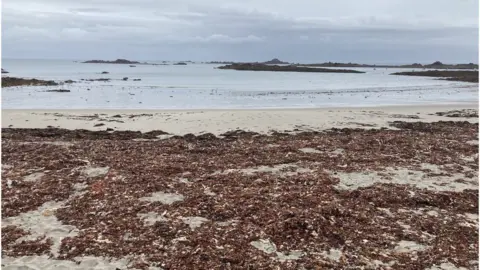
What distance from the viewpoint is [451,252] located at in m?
5.41

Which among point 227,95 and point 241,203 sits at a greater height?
point 241,203

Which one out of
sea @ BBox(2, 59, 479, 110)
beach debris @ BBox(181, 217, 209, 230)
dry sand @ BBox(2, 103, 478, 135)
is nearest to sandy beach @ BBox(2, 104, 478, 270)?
beach debris @ BBox(181, 217, 209, 230)

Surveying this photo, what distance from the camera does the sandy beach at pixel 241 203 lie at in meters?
5.30

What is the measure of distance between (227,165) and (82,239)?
14.5ft

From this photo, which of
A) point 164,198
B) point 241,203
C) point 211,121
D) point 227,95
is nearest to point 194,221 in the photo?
point 241,203

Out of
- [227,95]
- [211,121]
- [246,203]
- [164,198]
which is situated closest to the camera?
[246,203]

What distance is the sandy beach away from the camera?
5.30m

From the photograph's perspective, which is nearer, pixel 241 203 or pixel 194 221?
pixel 194 221

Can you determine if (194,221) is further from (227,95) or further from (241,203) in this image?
(227,95)

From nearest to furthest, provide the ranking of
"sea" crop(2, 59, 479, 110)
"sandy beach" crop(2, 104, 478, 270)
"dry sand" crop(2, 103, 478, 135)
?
1. "sandy beach" crop(2, 104, 478, 270)
2. "dry sand" crop(2, 103, 478, 135)
3. "sea" crop(2, 59, 479, 110)

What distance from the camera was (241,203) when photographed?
23.1 ft

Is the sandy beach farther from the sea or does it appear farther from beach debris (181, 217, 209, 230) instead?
the sea

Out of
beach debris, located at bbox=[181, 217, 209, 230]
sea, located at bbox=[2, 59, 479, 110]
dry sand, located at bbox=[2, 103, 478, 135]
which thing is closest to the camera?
beach debris, located at bbox=[181, 217, 209, 230]

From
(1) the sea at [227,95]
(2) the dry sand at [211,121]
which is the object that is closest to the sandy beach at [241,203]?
(2) the dry sand at [211,121]
